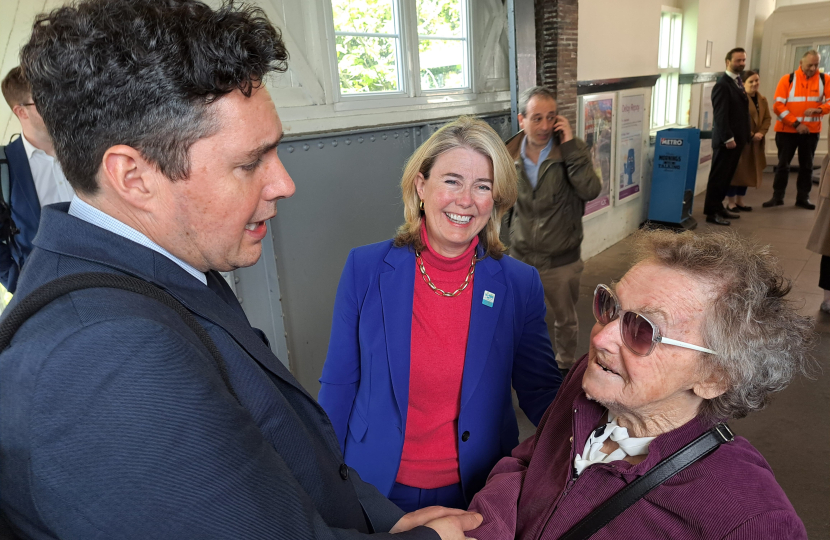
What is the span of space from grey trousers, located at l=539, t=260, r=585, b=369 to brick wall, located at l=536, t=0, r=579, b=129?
9.69 ft

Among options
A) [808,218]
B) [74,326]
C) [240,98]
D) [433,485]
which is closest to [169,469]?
[74,326]

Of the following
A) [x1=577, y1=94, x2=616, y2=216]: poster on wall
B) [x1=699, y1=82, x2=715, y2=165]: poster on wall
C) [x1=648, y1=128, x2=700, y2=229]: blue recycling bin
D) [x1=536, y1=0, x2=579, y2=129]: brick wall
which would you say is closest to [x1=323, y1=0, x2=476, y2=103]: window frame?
[x1=536, y1=0, x2=579, y2=129]: brick wall

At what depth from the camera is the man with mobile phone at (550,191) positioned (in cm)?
404

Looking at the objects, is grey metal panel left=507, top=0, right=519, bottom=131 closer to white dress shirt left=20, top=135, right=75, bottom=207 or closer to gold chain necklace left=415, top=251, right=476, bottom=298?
gold chain necklace left=415, top=251, right=476, bottom=298

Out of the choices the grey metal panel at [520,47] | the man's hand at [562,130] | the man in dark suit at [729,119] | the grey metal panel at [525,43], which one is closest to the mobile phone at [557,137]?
the man's hand at [562,130]

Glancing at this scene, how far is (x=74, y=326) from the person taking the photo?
70 centimetres

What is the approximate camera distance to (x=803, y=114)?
394 inches

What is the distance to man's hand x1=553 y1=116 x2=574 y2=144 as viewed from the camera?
4078mm

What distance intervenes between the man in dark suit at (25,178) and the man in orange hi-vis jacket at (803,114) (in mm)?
11429

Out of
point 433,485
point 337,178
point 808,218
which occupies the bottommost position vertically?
point 808,218

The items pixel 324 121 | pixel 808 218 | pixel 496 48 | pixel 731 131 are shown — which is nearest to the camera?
pixel 324 121

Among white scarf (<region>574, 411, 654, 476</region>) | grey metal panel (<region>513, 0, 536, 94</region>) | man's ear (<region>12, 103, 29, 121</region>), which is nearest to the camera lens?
white scarf (<region>574, 411, 654, 476</region>)

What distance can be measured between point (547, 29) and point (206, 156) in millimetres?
6184

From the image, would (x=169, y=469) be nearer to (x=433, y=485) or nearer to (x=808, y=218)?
(x=433, y=485)
